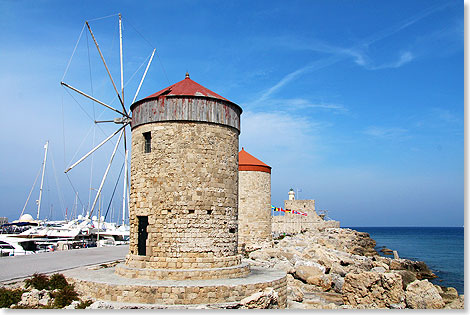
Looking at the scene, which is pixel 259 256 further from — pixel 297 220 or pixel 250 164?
pixel 297 220

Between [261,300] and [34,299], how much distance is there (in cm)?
498

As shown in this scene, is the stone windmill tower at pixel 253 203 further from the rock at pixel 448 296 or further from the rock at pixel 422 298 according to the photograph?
the rock at pixel 422 298

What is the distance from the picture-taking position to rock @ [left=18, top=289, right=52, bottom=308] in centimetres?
892

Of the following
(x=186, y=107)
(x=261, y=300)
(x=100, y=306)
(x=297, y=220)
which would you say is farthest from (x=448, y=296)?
(x=297, y=220)

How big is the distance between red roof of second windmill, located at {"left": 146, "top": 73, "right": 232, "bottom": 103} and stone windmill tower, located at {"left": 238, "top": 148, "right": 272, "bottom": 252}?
10.0m

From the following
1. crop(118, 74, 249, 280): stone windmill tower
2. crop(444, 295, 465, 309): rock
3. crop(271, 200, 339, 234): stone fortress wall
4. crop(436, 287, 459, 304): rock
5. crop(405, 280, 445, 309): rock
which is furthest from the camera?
crop(271, 200, 339, 234): stone fortress wall

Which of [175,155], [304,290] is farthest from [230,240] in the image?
[304,290]

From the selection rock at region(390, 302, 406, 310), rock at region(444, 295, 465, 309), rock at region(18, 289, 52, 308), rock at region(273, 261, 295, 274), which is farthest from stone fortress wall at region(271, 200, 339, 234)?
rock at region(18, 289, 52, 308)

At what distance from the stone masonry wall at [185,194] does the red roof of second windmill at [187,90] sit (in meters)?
0.98

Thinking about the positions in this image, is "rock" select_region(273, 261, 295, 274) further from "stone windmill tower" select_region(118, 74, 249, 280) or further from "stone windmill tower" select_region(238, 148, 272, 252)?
"stone windmill tower" select_region(238, 148, 272, 252)

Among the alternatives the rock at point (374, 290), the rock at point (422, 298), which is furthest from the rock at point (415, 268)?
the rock at point (374, 290)

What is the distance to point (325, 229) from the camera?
156ft

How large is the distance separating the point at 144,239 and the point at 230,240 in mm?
2369

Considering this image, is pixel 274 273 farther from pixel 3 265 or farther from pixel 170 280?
pixel 3 265
